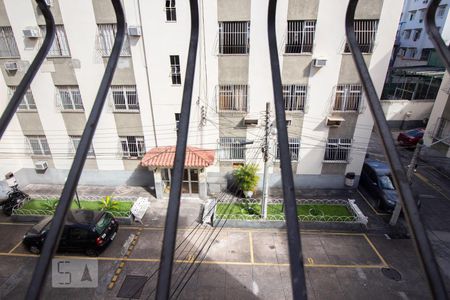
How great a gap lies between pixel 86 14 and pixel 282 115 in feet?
44.1

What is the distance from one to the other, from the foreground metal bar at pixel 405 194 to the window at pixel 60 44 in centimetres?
1413

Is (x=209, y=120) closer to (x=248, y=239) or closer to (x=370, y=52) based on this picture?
(x=248, y=239)

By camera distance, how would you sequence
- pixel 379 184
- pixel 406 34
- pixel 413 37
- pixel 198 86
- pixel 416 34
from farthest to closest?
pixel 406 34 < pixel 413 37 < pixel 416 34 < pixel 379 184 < pixel 198 86

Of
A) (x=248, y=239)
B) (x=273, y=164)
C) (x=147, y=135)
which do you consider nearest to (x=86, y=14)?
(x=147, y=135)

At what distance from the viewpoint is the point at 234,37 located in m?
11.5

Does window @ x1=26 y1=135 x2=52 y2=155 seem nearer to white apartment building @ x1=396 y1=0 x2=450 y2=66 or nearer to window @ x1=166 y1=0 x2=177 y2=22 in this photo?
window @ x1=166 y1=0 x2=177 y2=22

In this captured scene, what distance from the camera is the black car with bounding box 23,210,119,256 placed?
31.3 ft

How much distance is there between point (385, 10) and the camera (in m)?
10.6

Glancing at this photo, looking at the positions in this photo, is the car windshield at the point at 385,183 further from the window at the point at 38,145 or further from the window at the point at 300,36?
the window at the point at 38,145

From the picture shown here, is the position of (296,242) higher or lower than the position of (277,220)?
higher

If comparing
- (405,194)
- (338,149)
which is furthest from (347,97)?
(405,194)

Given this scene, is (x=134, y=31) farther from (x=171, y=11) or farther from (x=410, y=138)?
(x=410, y=138)

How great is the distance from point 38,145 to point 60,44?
6.11m

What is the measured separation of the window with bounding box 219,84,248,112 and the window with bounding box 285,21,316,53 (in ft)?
9.23
